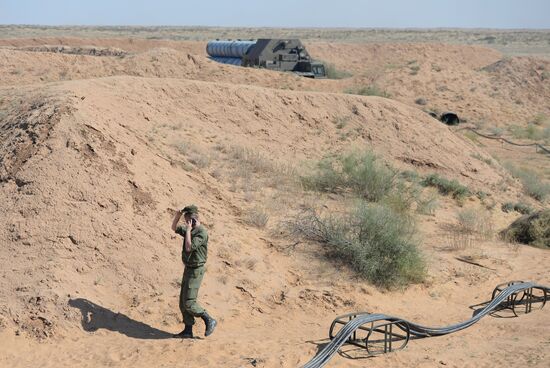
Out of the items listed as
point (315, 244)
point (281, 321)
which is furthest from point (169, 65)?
point (281, 321)

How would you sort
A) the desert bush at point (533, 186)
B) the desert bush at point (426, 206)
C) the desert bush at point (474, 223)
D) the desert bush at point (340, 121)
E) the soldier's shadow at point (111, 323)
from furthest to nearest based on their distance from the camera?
the desert bush at point (533, 186) → the desert bush at point (340, 121) → the desert bush at point (426, 206) → the desert bush at point (474, 223) → the soldier's shadow at point (111, 323)

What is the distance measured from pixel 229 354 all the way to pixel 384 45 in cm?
4059

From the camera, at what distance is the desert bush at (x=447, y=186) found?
50.9ft

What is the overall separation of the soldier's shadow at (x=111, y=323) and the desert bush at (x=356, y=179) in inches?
237

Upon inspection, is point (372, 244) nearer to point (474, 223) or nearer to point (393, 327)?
point (393, 327)

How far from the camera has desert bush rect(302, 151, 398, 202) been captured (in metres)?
13.8

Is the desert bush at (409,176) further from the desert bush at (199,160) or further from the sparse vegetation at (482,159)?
the desert bush at (199,160)

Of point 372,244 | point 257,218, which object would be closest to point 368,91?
point 257,218

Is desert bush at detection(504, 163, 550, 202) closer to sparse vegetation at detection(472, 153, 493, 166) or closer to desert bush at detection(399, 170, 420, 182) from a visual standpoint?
sparse vegetation at detection(472, 153, 493, 166)

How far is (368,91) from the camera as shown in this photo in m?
26.1

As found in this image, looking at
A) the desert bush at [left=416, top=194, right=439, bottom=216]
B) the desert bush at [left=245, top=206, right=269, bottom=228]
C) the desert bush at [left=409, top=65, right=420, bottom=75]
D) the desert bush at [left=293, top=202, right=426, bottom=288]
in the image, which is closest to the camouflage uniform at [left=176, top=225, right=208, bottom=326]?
the desert bush at [left=293, top=202, right=426, bottom=288]

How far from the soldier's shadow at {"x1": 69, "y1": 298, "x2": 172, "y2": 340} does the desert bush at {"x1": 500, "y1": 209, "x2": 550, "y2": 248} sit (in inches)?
297

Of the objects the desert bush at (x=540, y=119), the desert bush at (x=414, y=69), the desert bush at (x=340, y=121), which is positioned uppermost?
the desert bush at (x=414, y=69)

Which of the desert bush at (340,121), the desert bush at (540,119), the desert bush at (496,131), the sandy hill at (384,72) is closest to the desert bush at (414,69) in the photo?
the sandy hill at (384,72)
